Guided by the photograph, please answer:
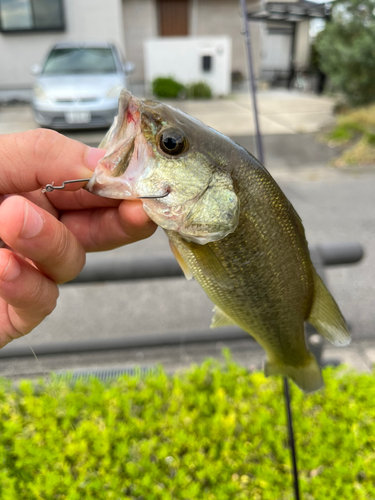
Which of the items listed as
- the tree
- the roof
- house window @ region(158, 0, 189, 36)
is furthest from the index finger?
house window @ region(158, 0, 189, 36)

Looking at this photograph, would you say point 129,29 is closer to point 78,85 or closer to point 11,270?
point 78,85

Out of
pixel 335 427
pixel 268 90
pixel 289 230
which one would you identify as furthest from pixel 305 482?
pixel 268 90

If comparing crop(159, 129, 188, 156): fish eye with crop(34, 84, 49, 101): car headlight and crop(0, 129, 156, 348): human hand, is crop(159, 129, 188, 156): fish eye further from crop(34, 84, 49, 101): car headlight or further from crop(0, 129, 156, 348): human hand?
crop(34, 84, 49, 101): car headlight

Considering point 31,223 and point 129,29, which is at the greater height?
point 129,29

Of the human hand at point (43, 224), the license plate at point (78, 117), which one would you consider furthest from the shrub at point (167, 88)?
the human hand at point (43, 224)

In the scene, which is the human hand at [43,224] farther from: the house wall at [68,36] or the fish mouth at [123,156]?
the house wall at [68,36]

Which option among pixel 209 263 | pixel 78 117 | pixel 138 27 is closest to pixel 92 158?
pixel 209 263
